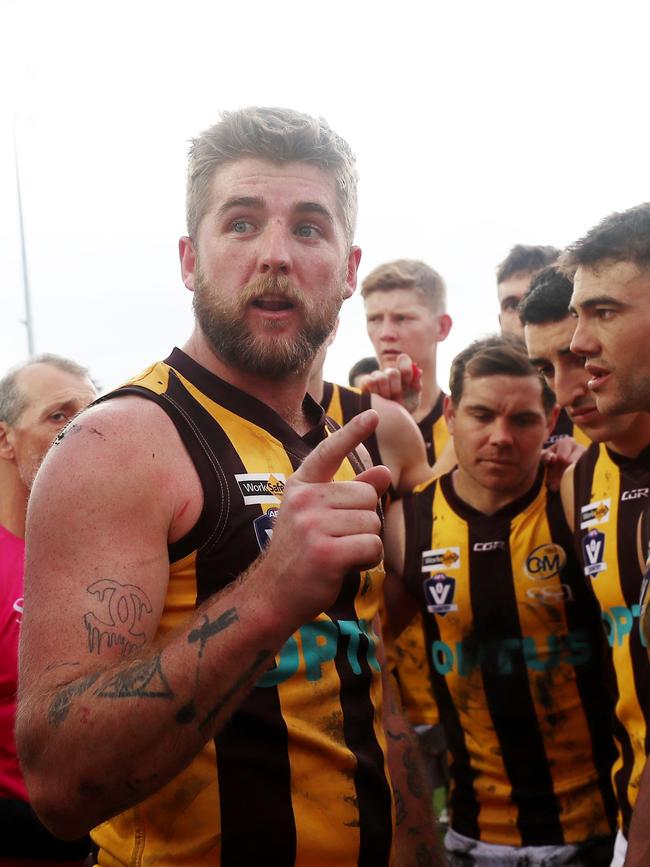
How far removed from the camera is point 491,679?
3670 millimetres

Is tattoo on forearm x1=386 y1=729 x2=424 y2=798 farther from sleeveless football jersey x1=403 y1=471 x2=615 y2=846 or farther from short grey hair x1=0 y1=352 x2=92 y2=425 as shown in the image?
short grey hair x1=0 y1=352 x2=92 y2=425

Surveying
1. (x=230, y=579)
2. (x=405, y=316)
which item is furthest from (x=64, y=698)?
(x=405, y=316)

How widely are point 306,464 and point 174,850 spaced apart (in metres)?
0.82

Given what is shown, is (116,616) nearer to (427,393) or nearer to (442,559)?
(442,559)

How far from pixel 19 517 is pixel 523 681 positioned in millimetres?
2049

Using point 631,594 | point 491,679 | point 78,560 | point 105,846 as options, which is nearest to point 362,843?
point 105,846

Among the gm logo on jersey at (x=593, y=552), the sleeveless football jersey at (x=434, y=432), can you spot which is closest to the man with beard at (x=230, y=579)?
the gm logo on jersey at (x=593, y=552)

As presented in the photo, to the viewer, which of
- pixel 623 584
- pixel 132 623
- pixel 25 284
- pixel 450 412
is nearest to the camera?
pixel 132 623

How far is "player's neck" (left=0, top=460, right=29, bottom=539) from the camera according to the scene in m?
3.41

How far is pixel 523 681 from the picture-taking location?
362 cm

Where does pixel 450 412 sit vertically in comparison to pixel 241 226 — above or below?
below

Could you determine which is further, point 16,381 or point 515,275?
point 515,275

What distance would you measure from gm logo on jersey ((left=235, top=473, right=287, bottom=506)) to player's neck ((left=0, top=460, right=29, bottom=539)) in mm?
1726

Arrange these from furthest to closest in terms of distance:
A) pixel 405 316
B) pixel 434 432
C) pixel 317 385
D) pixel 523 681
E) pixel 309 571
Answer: pixel 405 316 → pixel 434 432 → pixel 317 385 → pixel 523 681 → pixel 309 571
